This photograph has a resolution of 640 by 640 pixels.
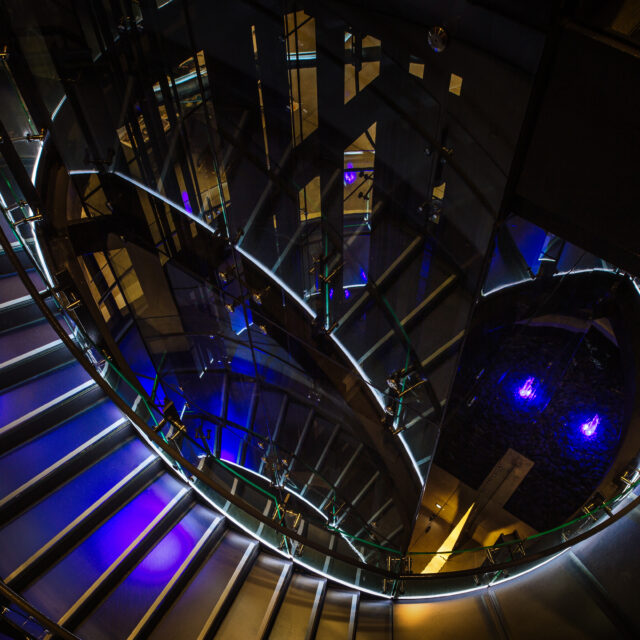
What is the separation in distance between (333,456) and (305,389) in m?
0.90

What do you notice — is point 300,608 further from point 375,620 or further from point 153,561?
point 153,561

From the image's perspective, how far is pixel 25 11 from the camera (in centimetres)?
327

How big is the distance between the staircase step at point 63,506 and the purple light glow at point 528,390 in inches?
200

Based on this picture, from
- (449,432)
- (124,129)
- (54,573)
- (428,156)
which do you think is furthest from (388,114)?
(449,432)

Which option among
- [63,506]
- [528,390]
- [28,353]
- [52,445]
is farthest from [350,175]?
[528,390]

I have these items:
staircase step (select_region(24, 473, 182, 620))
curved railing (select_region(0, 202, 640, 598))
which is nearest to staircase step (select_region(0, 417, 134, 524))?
curved railing (select_region(0, 202, 640, 598))

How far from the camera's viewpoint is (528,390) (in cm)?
605

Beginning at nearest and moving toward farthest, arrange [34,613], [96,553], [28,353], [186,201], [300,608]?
[34,613], [96,553], [28,353], [300,608], [186,201]

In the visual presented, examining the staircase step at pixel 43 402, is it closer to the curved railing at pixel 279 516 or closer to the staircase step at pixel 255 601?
the curved railing at pixel 279 516

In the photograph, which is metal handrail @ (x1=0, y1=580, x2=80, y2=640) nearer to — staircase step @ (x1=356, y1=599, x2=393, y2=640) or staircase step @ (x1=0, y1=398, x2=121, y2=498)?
staircase step @ (x1=0, y1=398, x2=121, y2=498)

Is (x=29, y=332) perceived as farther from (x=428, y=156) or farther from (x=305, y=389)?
(x=428, y=156)

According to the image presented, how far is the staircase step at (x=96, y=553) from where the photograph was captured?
6.71 feet

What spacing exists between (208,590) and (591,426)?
5.27 metres

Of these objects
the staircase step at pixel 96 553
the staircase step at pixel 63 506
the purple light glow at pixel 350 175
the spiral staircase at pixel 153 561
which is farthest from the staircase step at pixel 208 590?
the purple light glow at pixel 350 175
